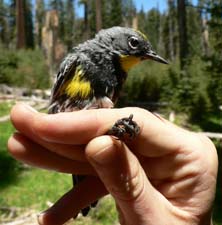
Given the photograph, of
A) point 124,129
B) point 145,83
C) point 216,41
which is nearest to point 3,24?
point 145,83

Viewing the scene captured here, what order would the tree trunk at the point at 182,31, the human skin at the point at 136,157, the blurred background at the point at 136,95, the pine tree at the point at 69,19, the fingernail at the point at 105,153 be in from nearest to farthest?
the fingernail at the point at 105,153 < the human skin at the point at 136,157 < the blurred background at the point at 136,95 < the tree trunk at the point at 182,31 < the pine tree at the point at 69,19

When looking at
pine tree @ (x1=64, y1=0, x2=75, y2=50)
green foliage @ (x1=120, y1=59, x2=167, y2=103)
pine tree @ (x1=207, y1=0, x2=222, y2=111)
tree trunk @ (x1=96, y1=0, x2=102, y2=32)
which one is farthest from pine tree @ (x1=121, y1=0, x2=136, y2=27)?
pine tree @ (x1=207, y1=0, x2=222, y2=111)

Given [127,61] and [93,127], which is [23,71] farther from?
[93,127]

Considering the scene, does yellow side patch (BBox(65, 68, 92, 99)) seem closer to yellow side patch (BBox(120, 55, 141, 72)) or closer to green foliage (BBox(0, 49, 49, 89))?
yellow side patch (BBox(120, 55, 141, 72))

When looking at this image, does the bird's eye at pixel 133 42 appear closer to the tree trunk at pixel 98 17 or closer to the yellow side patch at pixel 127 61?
the yellow side patch at pixel 127 61

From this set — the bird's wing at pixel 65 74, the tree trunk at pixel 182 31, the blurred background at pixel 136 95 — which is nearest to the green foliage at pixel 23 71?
the blurred background at pixel 136 95

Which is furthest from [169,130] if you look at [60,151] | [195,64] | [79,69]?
[195,64]
